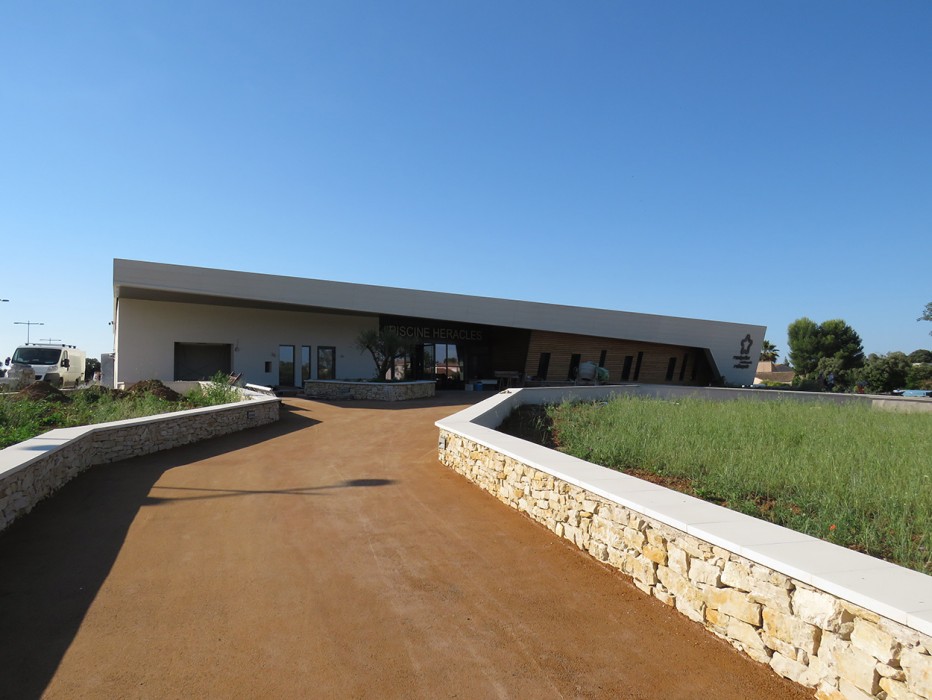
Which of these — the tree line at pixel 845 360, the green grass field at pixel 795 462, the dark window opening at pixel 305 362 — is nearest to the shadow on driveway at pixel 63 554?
the green grass field at pixel 795 462

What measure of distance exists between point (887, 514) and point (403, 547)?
4666 mm

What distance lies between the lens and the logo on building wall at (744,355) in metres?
40.7

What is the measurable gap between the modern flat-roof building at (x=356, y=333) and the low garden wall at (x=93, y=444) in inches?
358

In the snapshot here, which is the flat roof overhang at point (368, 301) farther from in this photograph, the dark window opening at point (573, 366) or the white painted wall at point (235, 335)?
the dark window opening at point (573, 366)

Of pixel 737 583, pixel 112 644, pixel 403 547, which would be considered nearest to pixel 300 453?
pixel 403 547

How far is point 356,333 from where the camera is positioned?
3042 cm

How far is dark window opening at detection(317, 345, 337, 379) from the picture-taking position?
29562 millimetres

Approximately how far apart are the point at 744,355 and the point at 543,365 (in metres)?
16.7

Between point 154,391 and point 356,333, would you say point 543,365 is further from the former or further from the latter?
point 154,391

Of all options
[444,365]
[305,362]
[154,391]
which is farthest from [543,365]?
[154,391]

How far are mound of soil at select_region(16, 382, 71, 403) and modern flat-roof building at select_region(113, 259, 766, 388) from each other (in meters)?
5.91

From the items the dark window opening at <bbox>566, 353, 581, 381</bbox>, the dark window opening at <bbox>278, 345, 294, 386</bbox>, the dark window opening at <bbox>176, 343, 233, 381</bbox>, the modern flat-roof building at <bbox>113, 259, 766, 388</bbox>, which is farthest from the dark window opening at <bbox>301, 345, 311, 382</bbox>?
the dark window opening at <bbox>566, 353, 581, 381</bbox>

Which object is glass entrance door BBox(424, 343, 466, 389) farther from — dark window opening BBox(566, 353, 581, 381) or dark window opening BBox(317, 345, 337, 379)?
dark window opening BBox(566, 353, 581, 381)

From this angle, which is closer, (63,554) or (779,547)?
(779,547)
